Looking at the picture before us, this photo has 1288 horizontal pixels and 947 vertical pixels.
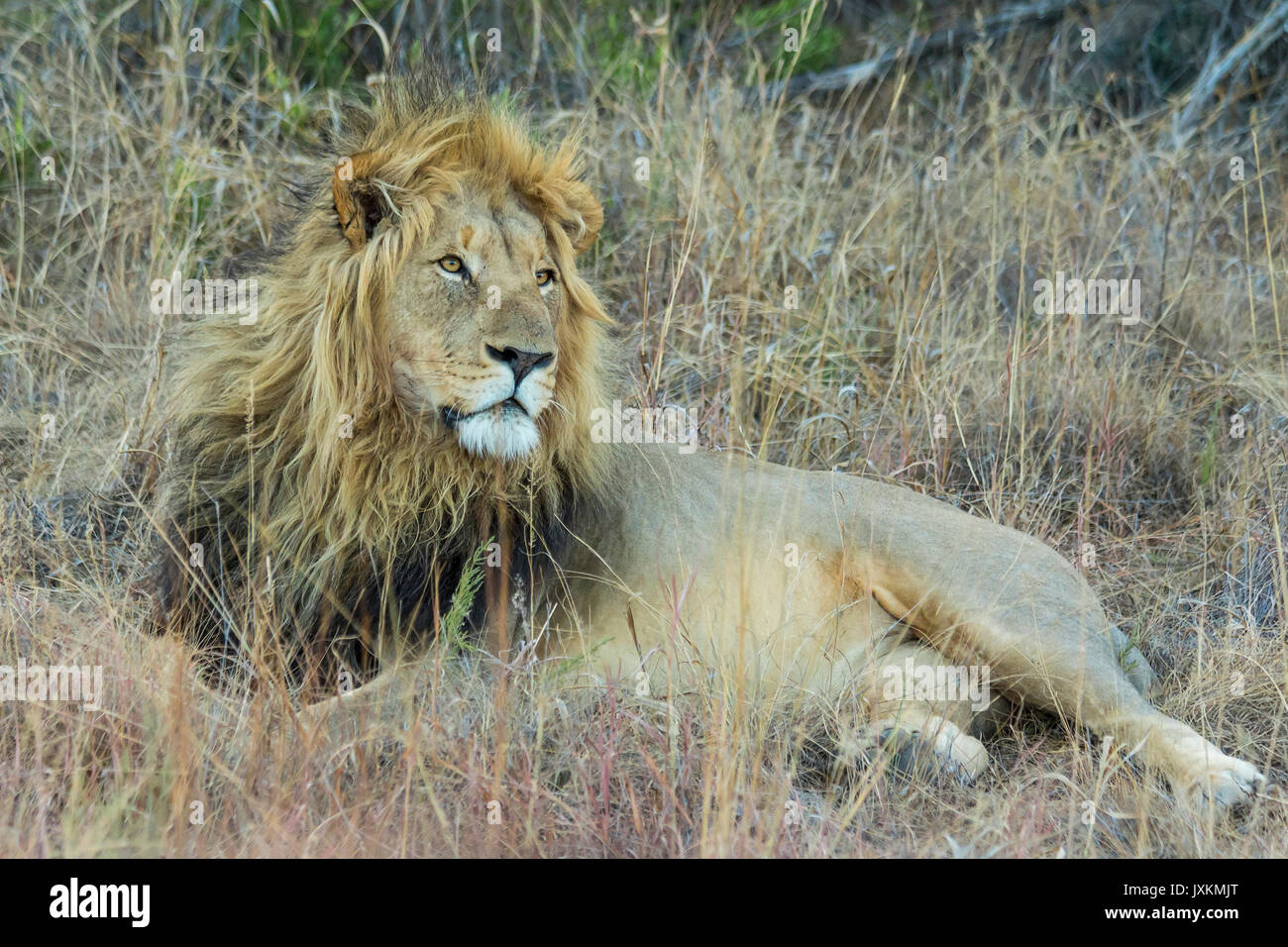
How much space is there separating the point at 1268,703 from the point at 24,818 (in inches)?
129

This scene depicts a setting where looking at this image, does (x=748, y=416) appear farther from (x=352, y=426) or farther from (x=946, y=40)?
(x=946, y=40)

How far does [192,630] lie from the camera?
3.88 metres

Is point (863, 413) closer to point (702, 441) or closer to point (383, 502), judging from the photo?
point (702, 441)

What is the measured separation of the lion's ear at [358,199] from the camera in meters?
3.64

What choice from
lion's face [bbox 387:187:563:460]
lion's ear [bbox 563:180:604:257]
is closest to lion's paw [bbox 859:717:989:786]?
lion's face [bbox 387:187:563:460]

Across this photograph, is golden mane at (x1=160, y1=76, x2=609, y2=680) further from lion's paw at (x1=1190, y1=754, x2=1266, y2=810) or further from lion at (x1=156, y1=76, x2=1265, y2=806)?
lion's paw at (x1=1190, y1=754, x2=1266, y2=810)

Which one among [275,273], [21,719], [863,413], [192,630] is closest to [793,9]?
[863,413]

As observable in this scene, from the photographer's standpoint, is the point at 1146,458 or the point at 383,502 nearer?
the point at 383,502

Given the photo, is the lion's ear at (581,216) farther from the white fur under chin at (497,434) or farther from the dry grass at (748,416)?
the dry grass at (748,416)

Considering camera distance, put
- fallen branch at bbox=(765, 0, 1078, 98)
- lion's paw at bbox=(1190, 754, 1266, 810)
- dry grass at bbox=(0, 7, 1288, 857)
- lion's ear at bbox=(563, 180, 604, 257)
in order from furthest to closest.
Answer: fallen branch at bbox=(765, 0, 1078, 98) → lion's ear at bbox=(563, 180, 604, 257) → lion's paw at bbox=(1190, 754, 1266, 810) → dry grass at bbox=(0, 7, 1288, 857)

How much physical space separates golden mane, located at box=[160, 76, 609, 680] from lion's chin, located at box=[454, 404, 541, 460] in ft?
0.35

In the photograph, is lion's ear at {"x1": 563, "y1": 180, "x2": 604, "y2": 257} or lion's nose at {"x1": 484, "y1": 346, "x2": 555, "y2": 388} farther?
lion's ear at {"x1": 563, "y1": 180, "x2": 604, "y2": 257}

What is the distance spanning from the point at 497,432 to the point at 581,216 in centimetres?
85

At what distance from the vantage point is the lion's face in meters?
3.50
